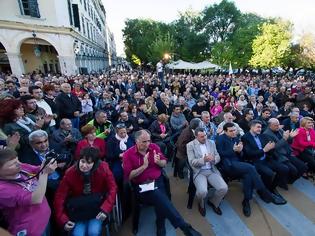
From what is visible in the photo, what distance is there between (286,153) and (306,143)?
59 centimetres

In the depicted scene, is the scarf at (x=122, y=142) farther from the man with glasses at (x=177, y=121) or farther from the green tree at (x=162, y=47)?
the green tree at (x=162, y=47)

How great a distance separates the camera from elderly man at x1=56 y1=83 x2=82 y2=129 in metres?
6.32

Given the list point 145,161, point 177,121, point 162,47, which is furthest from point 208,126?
point 162,47

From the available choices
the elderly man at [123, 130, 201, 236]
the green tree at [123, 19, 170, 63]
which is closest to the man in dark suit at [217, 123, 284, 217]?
the elderly man at [123, 130, 201, 236]

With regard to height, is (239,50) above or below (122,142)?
above

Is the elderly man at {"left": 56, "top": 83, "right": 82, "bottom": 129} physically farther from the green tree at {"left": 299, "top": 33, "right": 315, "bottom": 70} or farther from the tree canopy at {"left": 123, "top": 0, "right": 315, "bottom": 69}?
the green tree at {"left": 299, "top": 33, "right": 315, "bottom": 70}

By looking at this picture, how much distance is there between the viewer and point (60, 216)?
3000 mm

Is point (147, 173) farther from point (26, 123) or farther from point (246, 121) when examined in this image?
point (246, 121)

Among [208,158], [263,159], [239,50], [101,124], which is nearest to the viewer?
[208,158]

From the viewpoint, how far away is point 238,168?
14.1ft

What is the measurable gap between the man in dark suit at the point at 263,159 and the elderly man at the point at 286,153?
0.15 metres

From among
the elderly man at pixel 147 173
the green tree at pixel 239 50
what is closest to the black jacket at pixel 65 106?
the elderly man at pixel 147 173

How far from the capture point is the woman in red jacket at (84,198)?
301cm

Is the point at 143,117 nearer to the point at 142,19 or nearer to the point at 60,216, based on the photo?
the point at 60,216
